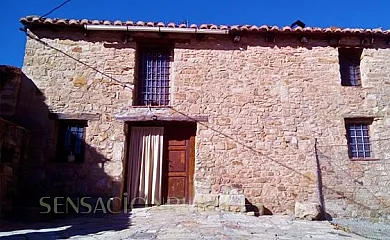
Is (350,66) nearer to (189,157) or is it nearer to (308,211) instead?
(308,211)

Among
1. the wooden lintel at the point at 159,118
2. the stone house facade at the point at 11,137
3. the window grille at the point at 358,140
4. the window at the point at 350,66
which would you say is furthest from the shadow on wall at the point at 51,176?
the window at the point at 350,66

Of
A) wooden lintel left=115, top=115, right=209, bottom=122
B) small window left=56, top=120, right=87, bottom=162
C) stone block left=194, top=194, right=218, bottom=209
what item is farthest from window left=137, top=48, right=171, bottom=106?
stone block left=194, top=194, right=218, bottom=209

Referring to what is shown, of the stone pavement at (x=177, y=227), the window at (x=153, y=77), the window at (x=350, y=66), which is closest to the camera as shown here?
the stone pavement at (x=177, y=227)

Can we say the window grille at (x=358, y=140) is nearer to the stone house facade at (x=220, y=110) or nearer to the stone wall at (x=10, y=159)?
the stone house facade at (x=220, y=110)

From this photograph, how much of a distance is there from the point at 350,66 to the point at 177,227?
656cm

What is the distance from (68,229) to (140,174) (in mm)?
2401

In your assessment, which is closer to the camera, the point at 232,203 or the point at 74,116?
the point at 232,203

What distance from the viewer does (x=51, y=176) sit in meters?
7.58

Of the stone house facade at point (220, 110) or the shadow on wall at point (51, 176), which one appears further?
the stone house facade at point (220, 110)

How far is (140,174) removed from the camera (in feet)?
25.7

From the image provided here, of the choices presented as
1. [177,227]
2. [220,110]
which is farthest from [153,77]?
[177,227]

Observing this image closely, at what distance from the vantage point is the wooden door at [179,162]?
25.8ft

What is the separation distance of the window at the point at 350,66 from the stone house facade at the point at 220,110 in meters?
0.03

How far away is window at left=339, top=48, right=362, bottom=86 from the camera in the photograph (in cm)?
873
